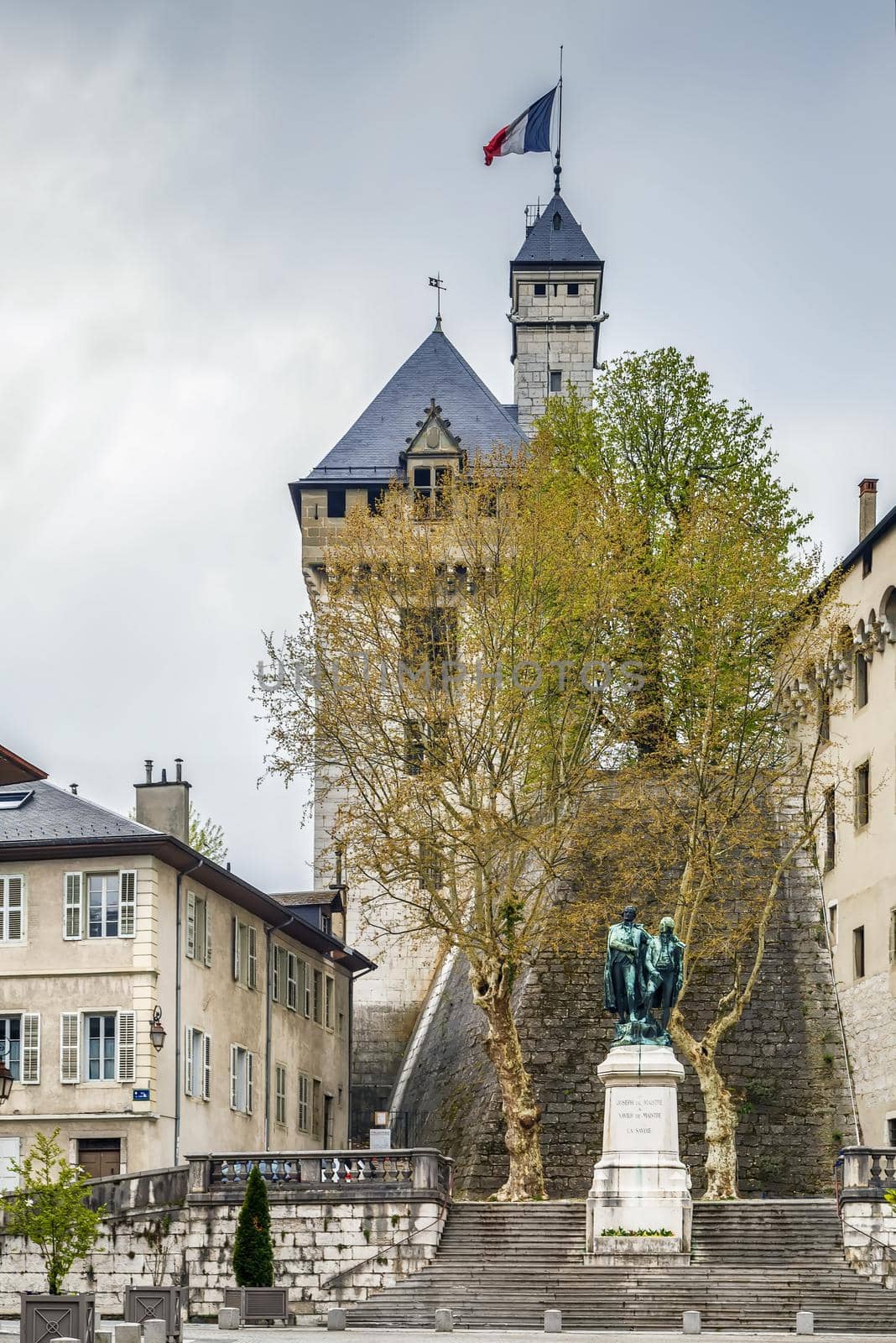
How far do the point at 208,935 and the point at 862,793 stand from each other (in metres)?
15.6

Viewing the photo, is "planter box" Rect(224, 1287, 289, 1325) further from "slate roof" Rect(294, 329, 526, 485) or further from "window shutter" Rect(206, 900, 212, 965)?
"slate roof" Rect(294, 329, 526, 485)

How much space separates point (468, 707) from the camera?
144ft

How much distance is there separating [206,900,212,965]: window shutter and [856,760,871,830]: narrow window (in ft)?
49.6

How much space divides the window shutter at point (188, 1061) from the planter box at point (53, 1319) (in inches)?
694

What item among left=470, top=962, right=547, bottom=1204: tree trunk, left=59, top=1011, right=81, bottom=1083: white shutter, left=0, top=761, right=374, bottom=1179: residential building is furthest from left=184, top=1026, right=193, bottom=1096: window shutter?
left=470, top=962, right=547, bottom=1204: tree trunk

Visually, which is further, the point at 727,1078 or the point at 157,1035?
the point at 727,1078

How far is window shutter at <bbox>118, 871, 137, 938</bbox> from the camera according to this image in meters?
42.1

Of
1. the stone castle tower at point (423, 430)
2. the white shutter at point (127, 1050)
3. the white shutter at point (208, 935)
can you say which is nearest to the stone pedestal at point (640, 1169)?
the white shutter at point (127, 1050)

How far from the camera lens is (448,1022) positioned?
186 ft

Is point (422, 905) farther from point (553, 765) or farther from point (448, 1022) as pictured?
point (448, 1022)

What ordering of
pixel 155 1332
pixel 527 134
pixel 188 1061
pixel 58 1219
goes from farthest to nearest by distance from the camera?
pixel 527 134
pixel 188 1061
pixel 58 1219
pixel 155 1332

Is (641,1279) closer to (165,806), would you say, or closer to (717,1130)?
(717,1130)

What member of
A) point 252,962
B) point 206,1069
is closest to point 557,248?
point 252,962

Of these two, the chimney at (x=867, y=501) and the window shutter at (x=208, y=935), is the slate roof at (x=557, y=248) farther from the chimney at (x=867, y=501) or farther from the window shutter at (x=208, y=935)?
the window shutter at (x=208, y=935)
